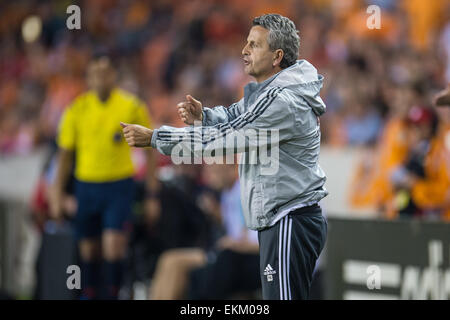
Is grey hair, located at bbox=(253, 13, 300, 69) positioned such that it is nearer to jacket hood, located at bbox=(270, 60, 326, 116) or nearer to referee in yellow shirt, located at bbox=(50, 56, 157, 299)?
jacket hood, located at bbox=(270, 60, 326, 116)

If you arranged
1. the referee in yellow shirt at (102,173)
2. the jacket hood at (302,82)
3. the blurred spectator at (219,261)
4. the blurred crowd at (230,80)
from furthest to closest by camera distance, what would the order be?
the blurred crowd at (230,80)
the referee in yellow shirt at (102,173)
the blurred spectator at (219,261)
the jacket hood at (302,82)

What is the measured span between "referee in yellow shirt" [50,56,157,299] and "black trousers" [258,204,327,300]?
332cm

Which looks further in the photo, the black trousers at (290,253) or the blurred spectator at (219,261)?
the blurred spectator at (219,261)

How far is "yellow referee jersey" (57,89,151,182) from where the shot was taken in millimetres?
7754

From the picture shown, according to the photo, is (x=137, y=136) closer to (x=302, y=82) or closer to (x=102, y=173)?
(x=302, y=82)

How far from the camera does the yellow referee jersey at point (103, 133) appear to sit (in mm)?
7754

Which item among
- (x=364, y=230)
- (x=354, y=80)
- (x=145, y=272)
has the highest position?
(x=354, y=80)

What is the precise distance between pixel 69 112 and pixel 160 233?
1743 millimetres

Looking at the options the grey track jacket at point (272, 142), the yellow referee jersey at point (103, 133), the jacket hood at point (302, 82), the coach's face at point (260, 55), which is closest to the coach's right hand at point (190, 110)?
the grey track jacket at point (272, 142)

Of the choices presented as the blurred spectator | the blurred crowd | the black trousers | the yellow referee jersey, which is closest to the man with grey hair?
the black trousers

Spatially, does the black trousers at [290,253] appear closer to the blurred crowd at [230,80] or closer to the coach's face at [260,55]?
the coach's face at [260,55]
